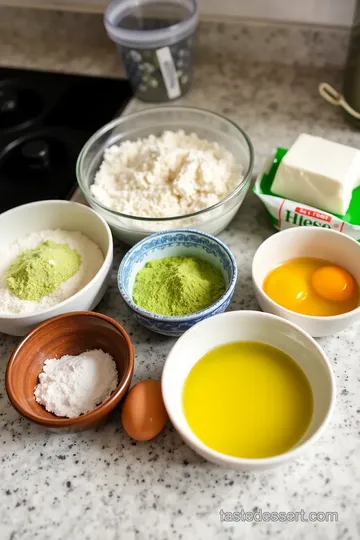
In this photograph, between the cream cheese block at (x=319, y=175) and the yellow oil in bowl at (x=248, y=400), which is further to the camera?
the cream cheese block at (x=319, y=175)

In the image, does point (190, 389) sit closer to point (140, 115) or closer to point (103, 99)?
point (140, 115)

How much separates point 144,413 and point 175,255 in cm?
33

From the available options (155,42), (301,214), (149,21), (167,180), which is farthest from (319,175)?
(149,21)

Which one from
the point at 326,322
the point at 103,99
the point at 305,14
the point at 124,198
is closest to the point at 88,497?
the point at 326,322

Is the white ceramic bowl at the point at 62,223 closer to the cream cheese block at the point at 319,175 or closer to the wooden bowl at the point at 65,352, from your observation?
the wooden bowl at the point at 65,352

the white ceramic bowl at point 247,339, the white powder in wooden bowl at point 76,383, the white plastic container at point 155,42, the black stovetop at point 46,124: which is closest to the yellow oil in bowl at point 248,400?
the white ceramic bowl at point 247,339

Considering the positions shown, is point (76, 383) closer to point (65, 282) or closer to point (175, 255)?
point (65, 282)

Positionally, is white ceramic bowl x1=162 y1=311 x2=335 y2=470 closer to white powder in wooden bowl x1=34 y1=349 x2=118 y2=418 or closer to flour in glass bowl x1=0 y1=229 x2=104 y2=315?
white powder in wooden bowl x1=34 y1=349 x2=118 y2=418

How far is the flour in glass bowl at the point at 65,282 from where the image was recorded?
90 cm

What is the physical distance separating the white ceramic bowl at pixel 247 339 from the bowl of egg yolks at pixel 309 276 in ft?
0.14

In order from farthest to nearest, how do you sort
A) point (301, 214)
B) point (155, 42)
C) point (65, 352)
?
point (155, 42), point (301, 214), point (65, 352)

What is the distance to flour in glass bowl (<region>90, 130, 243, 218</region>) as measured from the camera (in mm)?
1009

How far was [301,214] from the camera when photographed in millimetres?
969

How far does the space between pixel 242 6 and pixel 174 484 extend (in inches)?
44.4
